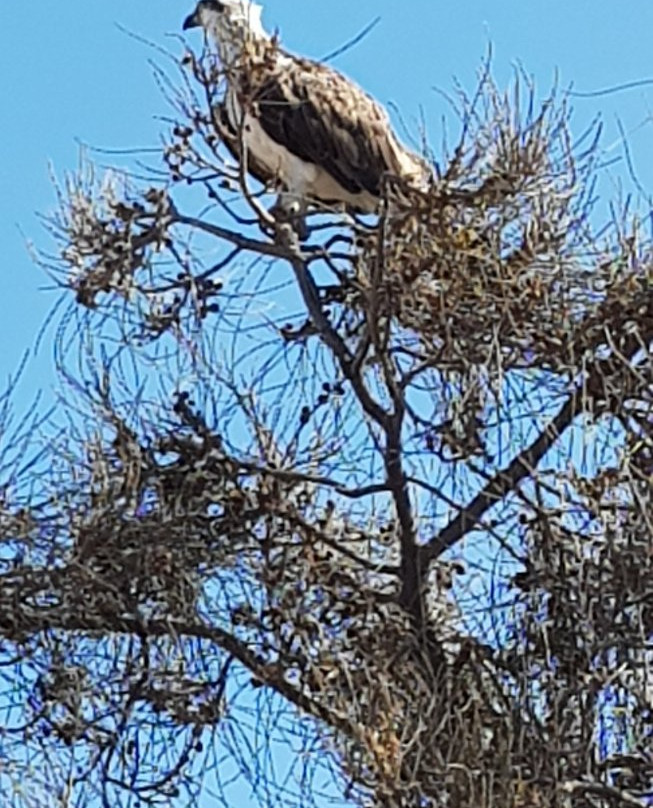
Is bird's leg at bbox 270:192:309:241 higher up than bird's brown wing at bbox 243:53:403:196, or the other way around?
bird's brown wing at bbox 243:53:403:196

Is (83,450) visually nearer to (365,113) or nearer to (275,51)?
(275,51)

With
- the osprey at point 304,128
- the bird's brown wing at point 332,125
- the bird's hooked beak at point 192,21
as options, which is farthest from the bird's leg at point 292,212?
the bird's hooked beak at point 192,21

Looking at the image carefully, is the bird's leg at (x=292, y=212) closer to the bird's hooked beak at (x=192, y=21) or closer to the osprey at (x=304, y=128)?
the osprey at (x=304, y=128)

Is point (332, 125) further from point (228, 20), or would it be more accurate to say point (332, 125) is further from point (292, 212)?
point (292, 212)

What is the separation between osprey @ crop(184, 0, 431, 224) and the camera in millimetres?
4469

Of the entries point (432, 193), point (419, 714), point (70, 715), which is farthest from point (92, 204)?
point (419, 714)

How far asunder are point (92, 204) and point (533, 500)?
3.65 ft

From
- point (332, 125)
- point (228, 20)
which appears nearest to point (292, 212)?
point (228, 20)

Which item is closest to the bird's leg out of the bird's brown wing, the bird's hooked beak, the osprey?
the osprey

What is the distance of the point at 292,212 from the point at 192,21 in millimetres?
899

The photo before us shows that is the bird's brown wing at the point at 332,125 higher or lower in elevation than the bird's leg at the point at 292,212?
higher

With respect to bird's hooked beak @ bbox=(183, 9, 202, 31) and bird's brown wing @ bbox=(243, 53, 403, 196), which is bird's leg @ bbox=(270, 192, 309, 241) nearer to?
bird's brown wing @ bbox=(243, 53, 403, 196)

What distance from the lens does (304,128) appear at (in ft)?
17.4

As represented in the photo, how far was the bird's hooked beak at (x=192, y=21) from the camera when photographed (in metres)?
5.24
